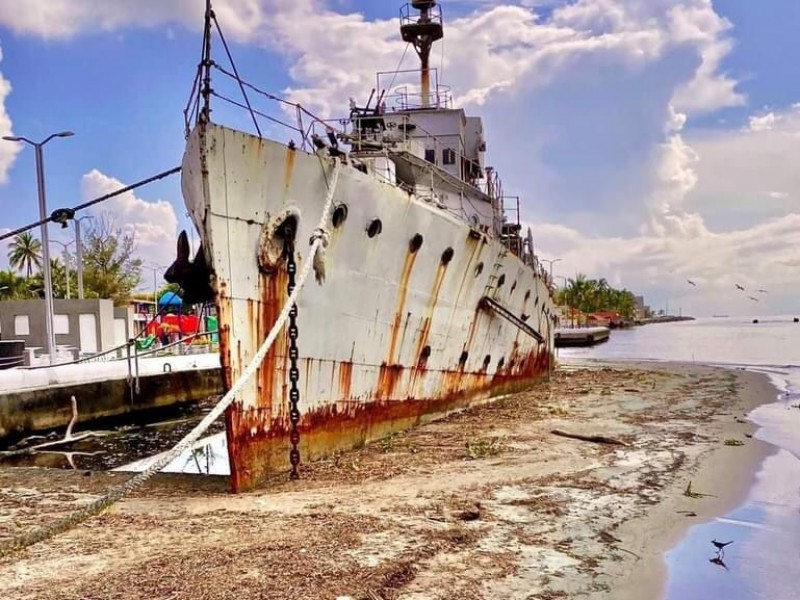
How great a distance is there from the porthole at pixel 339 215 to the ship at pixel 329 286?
0.8 inches

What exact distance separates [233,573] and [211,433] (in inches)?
403

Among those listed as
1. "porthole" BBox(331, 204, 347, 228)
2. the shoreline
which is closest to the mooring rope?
"porthole" BBox(331, 204, 347, 228)

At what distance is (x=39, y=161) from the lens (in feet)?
61.3

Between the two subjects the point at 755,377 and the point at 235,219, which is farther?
the point at 755,377

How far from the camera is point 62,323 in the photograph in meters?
22.2

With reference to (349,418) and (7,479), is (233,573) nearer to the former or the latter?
(349,418)

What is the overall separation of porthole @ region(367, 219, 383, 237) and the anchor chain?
1.47m

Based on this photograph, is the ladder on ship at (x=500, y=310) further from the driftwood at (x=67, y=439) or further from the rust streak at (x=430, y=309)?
the driftwood at (x=67, y=439)

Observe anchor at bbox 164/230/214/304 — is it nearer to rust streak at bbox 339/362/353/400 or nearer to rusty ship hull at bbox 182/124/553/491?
rusty ship hull at bbox 182/124/553/491

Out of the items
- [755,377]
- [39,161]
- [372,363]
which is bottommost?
[755,377]

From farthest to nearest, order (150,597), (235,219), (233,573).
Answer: (235,219) < (233,573) < (150,597)

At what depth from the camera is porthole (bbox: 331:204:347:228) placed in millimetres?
8828

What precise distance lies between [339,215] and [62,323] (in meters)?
17.0

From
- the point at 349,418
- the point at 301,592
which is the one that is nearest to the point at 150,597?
the point at 301,592
